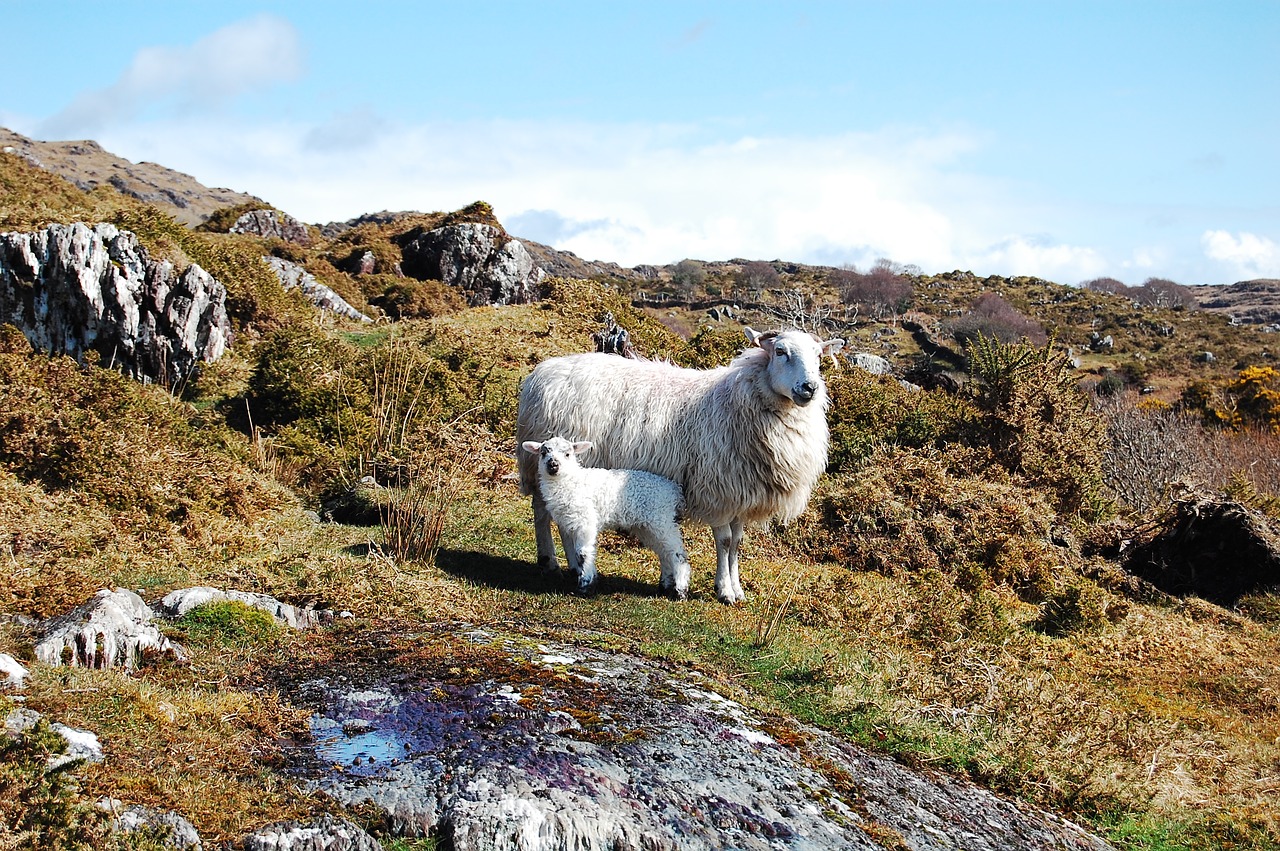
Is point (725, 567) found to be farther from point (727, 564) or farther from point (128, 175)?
point (128, 175)

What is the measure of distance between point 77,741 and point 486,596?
4951 millimetres

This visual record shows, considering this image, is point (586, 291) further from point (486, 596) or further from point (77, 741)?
point (77, 741)

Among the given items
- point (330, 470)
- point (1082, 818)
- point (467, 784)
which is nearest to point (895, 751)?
point (1082, 818)

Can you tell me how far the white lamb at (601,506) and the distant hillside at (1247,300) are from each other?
3499 inches

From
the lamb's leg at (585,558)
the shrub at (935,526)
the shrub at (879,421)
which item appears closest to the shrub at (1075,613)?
the shrub at (935,526)

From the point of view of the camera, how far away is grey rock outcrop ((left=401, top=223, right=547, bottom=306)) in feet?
98.3

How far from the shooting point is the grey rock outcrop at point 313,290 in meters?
25.9

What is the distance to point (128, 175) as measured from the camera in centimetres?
10244

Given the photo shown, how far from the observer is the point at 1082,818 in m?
6.97

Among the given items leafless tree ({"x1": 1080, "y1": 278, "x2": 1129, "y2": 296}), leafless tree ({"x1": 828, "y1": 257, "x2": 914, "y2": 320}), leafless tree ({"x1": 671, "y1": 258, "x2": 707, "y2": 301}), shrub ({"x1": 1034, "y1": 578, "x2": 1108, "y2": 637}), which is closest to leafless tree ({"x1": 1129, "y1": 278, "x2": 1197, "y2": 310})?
leafless tree ({"x1": 1080, "y1": 278, "x2": 1129, "y2": 296})

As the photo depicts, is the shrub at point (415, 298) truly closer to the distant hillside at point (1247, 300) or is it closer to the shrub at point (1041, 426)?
the shrub at point (1041, 426)

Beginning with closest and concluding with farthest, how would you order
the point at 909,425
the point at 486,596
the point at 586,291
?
the point at 486,596
the point at 909,425
the point at 586,291

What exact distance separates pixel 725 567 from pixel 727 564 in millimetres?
44

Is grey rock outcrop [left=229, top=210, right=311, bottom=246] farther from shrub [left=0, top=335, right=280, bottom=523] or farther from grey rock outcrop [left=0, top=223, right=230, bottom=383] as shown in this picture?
shrub [left=0, top=335, right=280, bottom=523]
